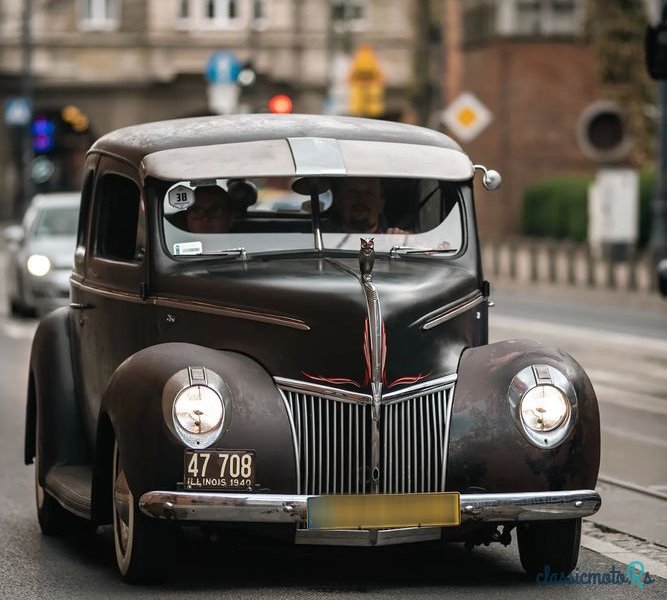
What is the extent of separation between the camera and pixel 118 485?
24.2 ft

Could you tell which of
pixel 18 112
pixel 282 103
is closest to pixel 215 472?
pixel 282 103

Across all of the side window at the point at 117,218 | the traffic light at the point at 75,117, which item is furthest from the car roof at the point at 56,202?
the traffic light at the point at 75,117

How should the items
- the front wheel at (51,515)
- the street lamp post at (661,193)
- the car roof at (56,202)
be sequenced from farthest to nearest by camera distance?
the street lamp post at (661,193)
the car roof at (56,202)
the front wheel at (51,515)

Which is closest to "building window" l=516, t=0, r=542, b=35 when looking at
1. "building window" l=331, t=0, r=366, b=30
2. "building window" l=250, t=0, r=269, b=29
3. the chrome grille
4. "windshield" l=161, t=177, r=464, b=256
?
"building window" l=331, t=0, r=366, b=30

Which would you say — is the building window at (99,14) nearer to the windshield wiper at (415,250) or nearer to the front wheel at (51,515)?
the front wheel at (51,515)

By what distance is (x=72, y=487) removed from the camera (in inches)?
317

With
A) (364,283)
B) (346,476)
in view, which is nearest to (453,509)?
(346,476)

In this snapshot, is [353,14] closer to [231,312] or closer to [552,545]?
[231,312]

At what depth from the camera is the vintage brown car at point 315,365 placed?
6.96 meters

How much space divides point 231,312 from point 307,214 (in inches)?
30.1

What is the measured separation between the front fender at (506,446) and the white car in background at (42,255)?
14.6 m

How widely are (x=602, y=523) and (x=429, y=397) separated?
207 centimetres

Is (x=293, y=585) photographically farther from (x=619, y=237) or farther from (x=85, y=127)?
(x=85, y=127)

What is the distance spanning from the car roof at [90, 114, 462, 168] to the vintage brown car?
0.02 metres
